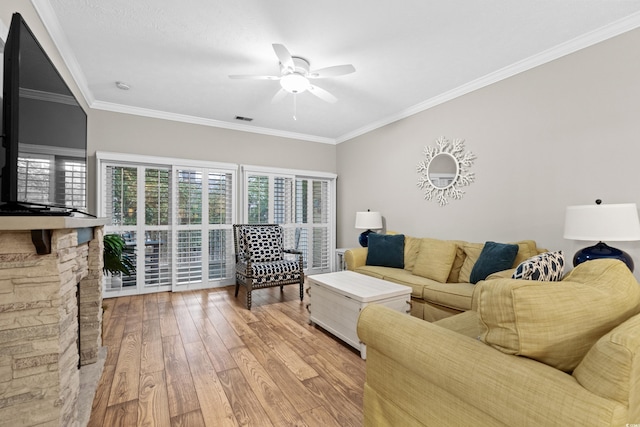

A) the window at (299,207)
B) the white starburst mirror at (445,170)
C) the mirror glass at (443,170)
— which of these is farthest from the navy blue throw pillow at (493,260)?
the window at (299,207)

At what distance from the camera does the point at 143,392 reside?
6.33ft

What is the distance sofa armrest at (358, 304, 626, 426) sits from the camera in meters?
0.82

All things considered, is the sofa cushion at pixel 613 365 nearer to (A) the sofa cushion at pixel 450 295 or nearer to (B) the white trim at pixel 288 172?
(A) the sofa cushion at pixel 450 295

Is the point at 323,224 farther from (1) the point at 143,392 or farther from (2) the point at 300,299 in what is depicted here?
(1) the point at 143,392

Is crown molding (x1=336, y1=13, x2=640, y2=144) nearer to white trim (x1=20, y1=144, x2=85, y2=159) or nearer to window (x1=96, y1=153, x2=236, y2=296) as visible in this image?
window (x1=96, y1=153, x2=236, y2=296)

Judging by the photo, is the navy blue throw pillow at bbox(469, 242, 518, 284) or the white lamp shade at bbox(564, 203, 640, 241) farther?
the navy blue throw pillow at bbox(469, 242, 518, 284)

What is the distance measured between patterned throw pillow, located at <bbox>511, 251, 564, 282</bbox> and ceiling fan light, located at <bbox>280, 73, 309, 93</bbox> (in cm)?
230

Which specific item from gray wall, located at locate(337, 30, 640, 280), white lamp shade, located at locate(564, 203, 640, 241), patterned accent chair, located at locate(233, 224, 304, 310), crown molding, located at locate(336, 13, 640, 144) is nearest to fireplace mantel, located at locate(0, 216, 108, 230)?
patterned accent chair, located at locate(233, 224, 304, 310)

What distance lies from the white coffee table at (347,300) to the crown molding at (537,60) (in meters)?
2.40

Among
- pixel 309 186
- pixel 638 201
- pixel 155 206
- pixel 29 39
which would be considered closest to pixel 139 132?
pixel 155 206

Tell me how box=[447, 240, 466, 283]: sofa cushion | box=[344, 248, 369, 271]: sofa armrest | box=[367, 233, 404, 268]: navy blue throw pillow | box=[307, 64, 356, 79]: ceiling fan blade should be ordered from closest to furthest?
1. box=[307, 64, 356, 79]: ceiling fan blade
2. box=[447, 240, 466, 283]: sofa cushion
3. box=[367, 233, 404, 268]: navy blue throw pillow
4. box=[344, 248, 369, 271]: sofa armrest

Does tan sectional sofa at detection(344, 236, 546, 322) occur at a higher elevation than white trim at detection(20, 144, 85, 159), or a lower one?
lower

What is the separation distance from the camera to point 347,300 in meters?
2.60

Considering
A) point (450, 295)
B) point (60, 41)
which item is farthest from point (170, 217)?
point (450, 295)
